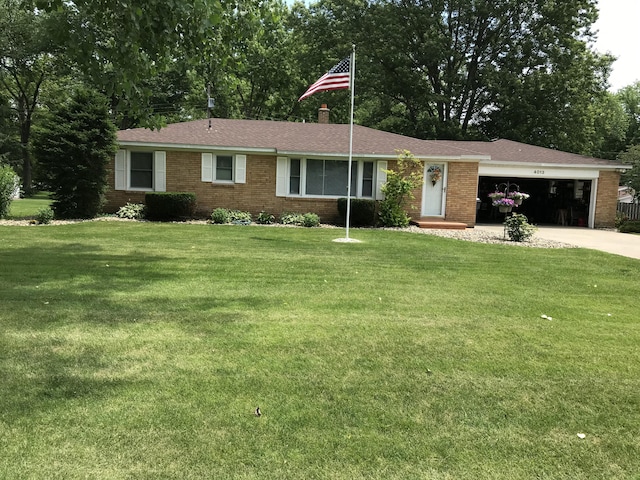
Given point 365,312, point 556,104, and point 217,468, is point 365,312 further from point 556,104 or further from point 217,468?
point 556,104

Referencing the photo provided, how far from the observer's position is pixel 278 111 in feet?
130

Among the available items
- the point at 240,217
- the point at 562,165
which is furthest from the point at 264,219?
the point at 562,165

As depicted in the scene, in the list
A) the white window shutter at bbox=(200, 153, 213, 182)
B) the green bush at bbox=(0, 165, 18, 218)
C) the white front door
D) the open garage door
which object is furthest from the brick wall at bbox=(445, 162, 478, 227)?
the green bush at bbox=(0, 165, 18, 218)

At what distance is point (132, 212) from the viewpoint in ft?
56.3

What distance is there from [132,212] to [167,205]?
1.41 metres

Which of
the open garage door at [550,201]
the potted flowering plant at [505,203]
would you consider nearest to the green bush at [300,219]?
the potted flowering plant at [505,203]

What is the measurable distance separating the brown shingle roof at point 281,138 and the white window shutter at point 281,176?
516 mm

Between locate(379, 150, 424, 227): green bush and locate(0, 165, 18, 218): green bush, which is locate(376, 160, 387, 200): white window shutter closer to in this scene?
locate(379, 150, 424, 227): green bush

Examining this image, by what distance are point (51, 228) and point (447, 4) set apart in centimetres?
2919

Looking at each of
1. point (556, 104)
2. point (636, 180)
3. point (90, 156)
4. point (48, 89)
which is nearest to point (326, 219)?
point (90, 156)

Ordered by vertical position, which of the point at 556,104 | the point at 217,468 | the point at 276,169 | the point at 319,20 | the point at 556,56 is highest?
the point at 319,20

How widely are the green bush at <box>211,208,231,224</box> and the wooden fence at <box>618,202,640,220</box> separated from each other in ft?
61.1

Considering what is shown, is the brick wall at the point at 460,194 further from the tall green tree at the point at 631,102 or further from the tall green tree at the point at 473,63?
the tall green tree at the point at 631,102

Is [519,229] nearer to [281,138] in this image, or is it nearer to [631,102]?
[281,138]
